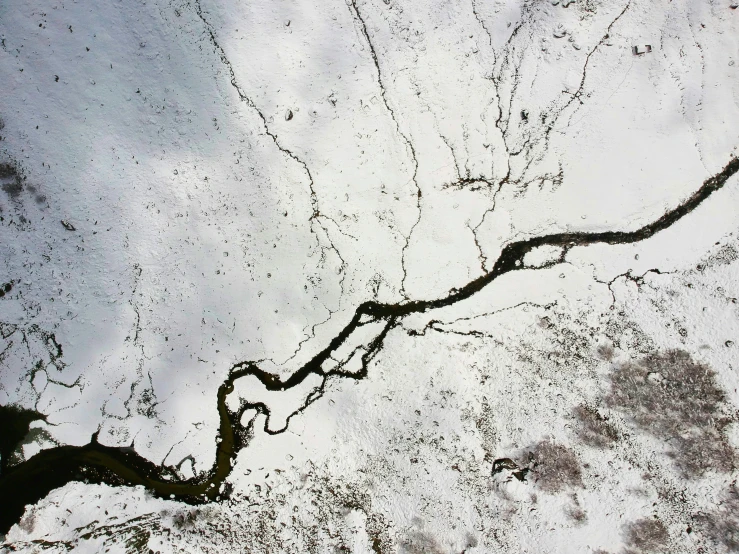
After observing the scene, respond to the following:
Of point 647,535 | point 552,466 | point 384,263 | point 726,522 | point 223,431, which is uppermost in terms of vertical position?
point 384,263

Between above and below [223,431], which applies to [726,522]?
below

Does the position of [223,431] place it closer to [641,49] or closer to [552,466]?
[552,466]

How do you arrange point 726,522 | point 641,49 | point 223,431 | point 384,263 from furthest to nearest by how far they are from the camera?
1. point 223,431
2. point 384,263
3. point 641,49
4. point 726,522

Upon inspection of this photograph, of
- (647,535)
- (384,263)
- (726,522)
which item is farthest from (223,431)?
(726,522)

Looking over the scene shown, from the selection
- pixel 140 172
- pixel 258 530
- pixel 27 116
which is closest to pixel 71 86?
pixel 27 116

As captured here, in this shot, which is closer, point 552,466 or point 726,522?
point 726,522

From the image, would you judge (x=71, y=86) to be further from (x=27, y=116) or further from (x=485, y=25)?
(x=485, y=25)

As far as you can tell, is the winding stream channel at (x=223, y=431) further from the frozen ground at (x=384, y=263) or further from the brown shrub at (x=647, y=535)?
the brown shrub at (x=647, y=535)
